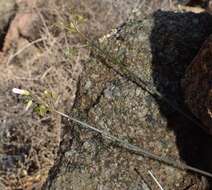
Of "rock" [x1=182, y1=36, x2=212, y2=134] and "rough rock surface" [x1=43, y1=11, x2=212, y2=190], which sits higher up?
"rock" [x1=182, y1=36, x2=212, y2=134]

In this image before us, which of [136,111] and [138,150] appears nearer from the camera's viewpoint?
[138,150]

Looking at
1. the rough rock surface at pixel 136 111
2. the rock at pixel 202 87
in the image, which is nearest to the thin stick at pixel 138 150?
the rough rock surface at pixel 136 111

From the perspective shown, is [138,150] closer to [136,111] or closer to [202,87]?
[136,111]

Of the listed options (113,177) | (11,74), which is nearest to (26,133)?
(11,74)

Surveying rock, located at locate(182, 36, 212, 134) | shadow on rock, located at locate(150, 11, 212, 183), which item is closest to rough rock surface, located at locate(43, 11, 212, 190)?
shadow on rock, located at locate(150, 11, 212, 183)

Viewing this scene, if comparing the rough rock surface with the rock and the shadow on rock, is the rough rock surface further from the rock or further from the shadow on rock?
the rock

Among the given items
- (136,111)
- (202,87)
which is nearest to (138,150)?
(136,111)
